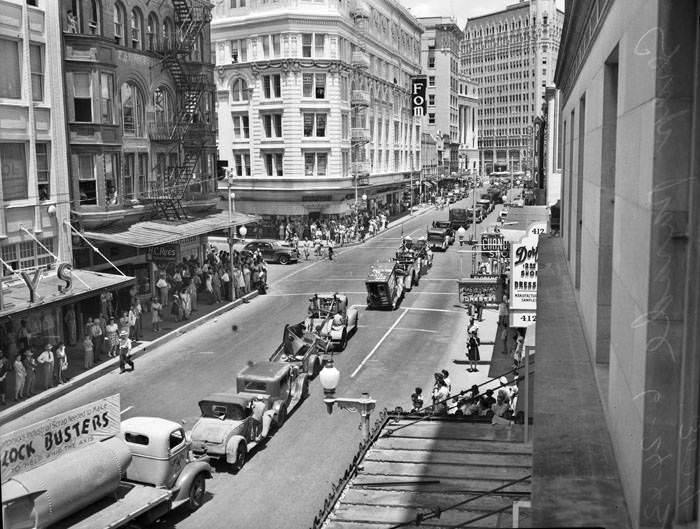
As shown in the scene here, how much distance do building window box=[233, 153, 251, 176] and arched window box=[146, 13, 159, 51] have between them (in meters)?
29.9

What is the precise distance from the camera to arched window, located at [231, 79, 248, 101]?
2662 inches

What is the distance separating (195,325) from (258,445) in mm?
15491

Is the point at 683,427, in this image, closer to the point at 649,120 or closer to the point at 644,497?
the point at 644,497

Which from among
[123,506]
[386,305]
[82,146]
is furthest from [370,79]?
[123,506]

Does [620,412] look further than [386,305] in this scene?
No

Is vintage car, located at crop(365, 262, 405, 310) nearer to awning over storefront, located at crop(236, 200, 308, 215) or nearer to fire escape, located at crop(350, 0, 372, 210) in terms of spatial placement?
awning over storefront, located at crop(236, 200, 308, 215)

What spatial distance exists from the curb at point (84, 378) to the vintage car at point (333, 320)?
5985 millimetres

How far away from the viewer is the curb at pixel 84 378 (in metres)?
23.1

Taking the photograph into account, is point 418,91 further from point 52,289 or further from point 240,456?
point 240,456

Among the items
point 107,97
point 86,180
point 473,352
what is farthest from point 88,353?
point 473,352

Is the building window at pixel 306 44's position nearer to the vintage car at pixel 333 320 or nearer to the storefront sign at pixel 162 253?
the storefront sign at pixel 162 253

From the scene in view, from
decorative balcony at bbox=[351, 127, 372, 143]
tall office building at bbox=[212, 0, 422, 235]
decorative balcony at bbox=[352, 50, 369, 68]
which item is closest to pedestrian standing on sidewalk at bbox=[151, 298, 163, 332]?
tall office building at bbox=[212, 0, 422, 235]

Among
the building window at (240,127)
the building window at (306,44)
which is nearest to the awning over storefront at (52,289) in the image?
the building window at (240,127)

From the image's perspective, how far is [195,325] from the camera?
35.3m
